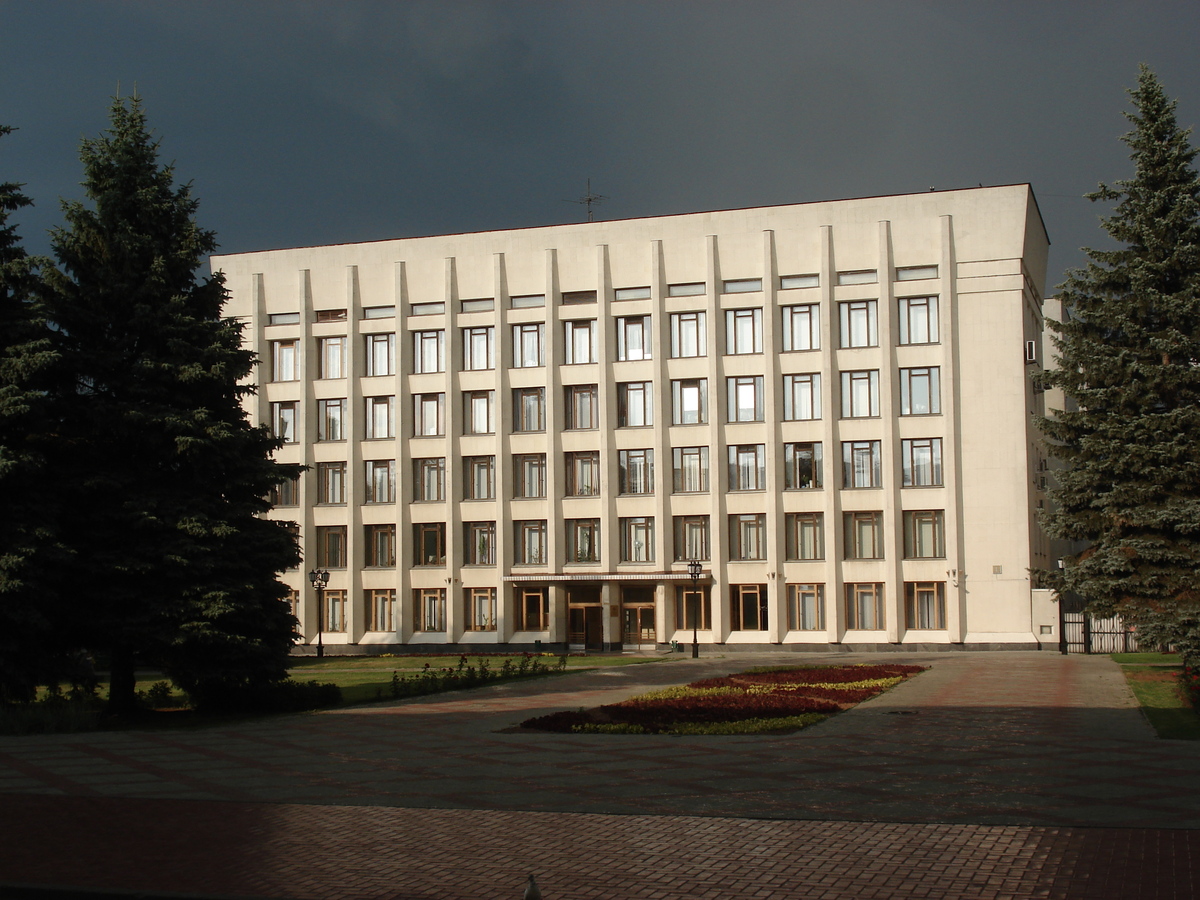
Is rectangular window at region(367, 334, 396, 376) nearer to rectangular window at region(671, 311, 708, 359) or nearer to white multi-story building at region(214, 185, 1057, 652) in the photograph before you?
white multi-story building at region(214, 185, 1057, 652)

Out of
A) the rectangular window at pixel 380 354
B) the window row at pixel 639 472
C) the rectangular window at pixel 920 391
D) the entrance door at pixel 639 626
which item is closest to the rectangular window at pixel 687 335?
the window row at pixel 639 472

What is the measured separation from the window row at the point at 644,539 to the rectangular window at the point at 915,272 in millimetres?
10144

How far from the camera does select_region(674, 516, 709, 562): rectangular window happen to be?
50375 mm

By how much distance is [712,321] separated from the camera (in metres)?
50.2

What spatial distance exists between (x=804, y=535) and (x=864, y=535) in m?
2.57

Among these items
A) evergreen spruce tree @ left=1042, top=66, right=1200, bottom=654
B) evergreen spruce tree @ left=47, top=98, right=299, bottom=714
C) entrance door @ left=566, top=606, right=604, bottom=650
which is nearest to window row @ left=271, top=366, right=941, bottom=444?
entrance door @ left=566, top=606, right=604, bottom=650

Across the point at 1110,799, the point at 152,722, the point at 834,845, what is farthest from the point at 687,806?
the point at 152,722

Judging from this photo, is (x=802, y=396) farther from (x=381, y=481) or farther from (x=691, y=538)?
(x=381, y=481)

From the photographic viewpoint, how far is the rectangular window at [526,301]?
52938 mm

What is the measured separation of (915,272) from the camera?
48.8 metres

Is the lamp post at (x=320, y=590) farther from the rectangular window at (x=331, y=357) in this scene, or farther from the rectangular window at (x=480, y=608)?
the rectangular window at (x=331, y=357)

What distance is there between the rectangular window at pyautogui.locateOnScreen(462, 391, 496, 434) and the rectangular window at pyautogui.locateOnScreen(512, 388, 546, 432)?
1.16m

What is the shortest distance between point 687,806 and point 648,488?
39470 mm

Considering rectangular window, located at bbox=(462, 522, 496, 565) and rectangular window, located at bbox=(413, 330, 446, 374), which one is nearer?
rectangular window, located at bbox=(462, 522, 496, 565)
